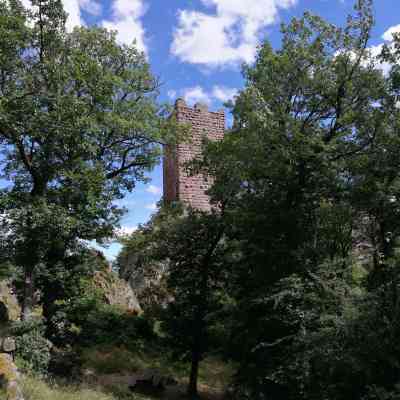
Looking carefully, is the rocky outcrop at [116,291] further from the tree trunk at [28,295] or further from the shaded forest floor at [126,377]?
the tree trunk at [28,295]

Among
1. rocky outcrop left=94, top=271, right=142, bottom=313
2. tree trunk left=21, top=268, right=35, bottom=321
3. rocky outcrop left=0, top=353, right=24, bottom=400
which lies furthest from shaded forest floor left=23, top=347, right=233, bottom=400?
rocky outcrop left=94, top=271, right=142, bottom=313

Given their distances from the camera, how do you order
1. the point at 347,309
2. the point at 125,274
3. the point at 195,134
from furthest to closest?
the point at 125,274, the point at 195,134, the point at 347,309

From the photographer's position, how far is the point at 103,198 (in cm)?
1213

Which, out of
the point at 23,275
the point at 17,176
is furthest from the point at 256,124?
the point at 23,275

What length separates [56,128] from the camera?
34.8 ft

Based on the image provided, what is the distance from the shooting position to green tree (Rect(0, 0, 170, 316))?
1062cm

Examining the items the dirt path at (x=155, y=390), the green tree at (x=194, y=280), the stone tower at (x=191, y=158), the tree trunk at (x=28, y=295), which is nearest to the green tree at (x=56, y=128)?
the tree trunk at (x=28, y=295)

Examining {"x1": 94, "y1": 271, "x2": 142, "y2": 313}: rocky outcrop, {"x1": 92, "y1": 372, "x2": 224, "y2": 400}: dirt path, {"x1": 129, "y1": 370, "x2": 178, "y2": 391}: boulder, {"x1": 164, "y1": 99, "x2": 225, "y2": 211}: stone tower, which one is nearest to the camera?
{"x1": 92, "y1": 372, "x2": 224, "y2": 400}: dirt path

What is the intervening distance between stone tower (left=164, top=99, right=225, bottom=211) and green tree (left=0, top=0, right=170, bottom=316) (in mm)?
7543

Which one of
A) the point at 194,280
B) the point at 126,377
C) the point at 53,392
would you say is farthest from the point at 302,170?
the point at 126,377

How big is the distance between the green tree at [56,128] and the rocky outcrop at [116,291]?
8.53 m

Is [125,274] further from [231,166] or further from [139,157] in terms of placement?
[231,166]

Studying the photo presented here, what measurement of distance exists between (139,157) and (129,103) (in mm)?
1857

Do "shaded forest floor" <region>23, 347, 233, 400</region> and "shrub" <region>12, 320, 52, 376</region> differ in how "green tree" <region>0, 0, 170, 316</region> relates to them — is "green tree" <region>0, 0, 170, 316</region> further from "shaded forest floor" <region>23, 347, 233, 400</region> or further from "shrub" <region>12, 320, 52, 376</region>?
"shaded forest floor" <region>23, 347, 233, 400</region>
